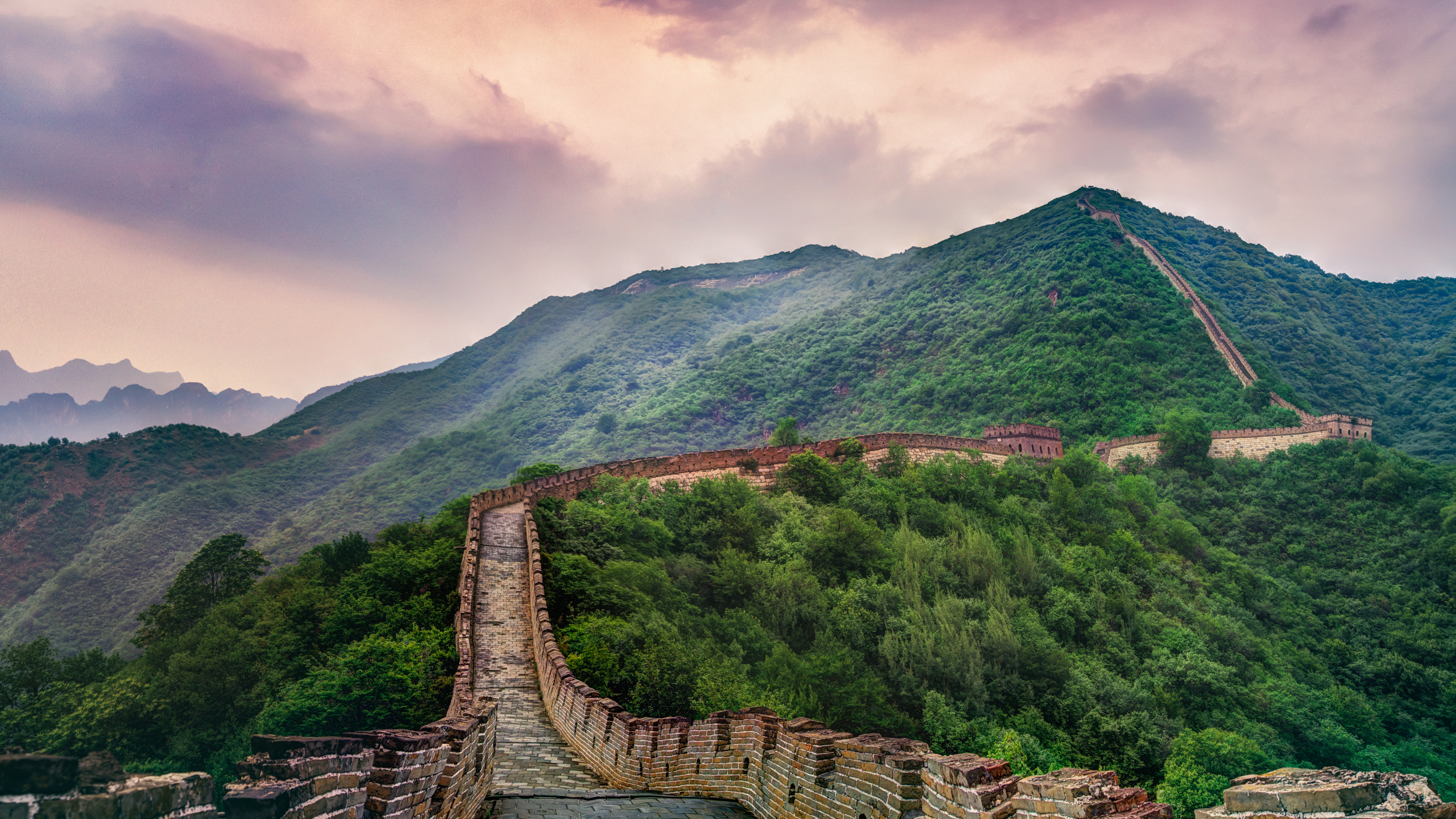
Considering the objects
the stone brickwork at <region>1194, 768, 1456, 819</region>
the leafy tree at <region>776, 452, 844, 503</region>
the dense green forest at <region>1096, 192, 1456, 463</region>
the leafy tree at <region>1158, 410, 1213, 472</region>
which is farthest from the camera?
the dense green forest at <region>1096, 192, 1456, 463</region>

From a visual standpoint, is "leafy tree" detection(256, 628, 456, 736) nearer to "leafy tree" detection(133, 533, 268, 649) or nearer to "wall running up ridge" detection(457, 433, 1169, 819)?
"wall running up ridge" detection(457, 433, 1169, 819)

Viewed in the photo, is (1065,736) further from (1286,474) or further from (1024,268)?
(1024,268)

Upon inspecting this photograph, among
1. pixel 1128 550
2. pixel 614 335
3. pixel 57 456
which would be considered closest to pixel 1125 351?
pixel 1128 550

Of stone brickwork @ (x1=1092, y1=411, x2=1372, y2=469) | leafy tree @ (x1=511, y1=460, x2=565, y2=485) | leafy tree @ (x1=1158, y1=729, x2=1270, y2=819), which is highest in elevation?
leafy tree @ (x1=511, y1=460, x2=565, y2=485)

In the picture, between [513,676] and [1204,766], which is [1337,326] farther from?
[513,676]

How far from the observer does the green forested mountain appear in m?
58.8

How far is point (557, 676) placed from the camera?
1331 cm

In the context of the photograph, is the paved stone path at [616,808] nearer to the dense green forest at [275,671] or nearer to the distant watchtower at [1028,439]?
the dense green forest at [275,671]

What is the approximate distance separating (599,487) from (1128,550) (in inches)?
922

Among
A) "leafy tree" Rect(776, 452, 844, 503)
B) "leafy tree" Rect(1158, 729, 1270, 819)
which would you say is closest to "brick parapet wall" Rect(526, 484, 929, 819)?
"leafy tree" Rect(1158, 729, 1270, 819)

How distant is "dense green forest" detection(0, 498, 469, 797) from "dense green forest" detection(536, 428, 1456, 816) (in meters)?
3.37

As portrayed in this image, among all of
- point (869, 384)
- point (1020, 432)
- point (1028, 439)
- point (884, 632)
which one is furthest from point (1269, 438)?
point (884, 632)

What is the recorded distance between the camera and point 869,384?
77125mm

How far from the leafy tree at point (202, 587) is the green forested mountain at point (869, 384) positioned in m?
28.2
